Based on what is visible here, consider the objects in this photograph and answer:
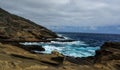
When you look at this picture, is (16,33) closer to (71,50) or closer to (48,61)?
(71,50)

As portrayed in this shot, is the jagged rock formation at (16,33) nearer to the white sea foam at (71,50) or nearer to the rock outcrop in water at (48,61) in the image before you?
the white sea foam at (71,50)

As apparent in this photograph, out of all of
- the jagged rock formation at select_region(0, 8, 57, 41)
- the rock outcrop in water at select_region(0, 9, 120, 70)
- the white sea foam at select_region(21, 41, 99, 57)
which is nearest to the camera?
the rock outcrop in water at select_region(0, 9, 120, 70)

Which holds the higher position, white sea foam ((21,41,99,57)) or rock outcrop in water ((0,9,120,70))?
rock outcrop in water ((0,9,120,70))

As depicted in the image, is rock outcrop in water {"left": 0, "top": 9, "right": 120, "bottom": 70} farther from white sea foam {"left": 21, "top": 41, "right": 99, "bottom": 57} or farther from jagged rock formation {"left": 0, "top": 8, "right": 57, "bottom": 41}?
jagged rock formation {"left": 0, "top": 8, "right": 57, "bottom": 41}

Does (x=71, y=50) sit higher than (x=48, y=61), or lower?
lower

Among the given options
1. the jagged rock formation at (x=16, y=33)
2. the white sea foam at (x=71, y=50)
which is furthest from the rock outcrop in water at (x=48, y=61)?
the jagged rock formation at (x=16, y=33)

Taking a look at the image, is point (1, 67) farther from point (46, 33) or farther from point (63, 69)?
point (46, 33)

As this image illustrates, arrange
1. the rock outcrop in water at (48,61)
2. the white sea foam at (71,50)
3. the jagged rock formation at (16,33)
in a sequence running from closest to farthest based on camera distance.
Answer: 1. the rock outcrop in water at (48,61)
2. the white sea foam at (71,50)
3. the jagged rock formation at (16,33)

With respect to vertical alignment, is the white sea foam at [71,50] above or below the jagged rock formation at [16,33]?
below

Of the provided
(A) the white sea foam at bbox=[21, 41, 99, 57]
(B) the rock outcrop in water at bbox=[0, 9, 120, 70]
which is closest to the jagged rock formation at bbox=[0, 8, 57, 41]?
(A) the white sea foam at bbox=[21, 41, 99, 57]

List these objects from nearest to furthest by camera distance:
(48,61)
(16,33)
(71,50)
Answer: (48,61)
(71,50)
(16,33)

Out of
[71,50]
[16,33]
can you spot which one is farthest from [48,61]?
[16,33]

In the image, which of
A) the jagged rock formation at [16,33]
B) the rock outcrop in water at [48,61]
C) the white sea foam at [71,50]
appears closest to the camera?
the rock outcrop in water at [48,61]

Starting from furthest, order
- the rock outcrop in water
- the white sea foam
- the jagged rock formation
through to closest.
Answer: the jagged rock formation < the white sea foam < the rock outcrop in water
